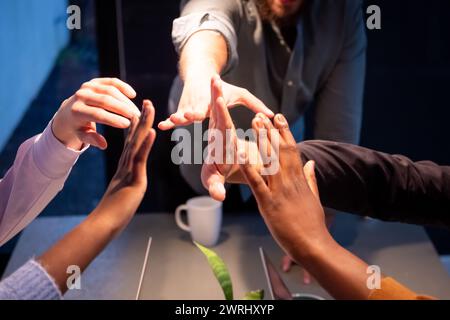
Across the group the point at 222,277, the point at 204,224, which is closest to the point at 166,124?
the point at 222,277

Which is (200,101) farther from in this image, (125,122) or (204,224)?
(204,224)

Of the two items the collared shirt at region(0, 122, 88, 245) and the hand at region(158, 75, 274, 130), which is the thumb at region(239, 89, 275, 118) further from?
the collared shirt at region(0, 122, 88, 245)

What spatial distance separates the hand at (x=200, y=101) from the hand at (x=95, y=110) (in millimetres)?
45

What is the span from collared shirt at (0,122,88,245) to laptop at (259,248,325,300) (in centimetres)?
36

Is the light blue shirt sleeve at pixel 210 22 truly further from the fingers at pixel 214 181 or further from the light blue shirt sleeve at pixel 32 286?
the light blue shirt sleeve at pixel 32 286

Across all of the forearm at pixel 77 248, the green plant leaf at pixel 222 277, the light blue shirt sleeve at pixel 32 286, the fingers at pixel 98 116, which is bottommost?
the green plant leaf at pixel 222 277

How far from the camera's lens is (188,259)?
1.06m

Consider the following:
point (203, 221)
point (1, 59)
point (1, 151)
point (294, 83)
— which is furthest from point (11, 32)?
point (203, 221)

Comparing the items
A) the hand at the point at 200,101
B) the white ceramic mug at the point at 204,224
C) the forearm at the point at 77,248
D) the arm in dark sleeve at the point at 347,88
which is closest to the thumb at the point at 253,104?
the hand at the point at 200,101

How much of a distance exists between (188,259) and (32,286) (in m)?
0.51

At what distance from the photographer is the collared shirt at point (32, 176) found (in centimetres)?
66

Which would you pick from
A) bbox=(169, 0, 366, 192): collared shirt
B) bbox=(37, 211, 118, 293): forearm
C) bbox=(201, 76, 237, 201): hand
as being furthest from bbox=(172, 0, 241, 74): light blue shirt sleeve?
bbox=(37, 211, 118, 293): forearm

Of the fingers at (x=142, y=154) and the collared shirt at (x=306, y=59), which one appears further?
the collared shirt at (x=306, y=59)

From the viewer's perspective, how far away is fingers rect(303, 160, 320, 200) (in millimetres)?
616
